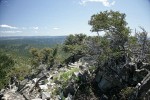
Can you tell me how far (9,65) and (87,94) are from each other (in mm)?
31770

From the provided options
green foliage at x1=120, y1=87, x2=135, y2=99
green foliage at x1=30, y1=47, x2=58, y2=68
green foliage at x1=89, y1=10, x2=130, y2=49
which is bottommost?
green foliage at x1=30, y1=47, x2=58, y2=68

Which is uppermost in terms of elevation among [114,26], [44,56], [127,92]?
[114,26]

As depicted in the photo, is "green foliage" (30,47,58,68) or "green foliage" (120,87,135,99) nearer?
"green foliage" (120,87,135,99)

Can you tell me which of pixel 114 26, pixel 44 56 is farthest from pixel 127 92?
pixel 44 56

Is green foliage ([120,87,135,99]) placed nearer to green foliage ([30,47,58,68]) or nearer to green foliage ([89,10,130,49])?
green foliage ([89,10,130,49])

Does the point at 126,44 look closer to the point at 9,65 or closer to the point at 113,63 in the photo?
the point at 113,63

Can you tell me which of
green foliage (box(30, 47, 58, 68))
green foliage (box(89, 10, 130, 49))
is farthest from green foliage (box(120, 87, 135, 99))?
green foliage (box(30, 47, 58, 68))

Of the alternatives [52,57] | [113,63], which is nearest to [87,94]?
[113,63]

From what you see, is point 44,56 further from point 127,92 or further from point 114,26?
point 127,92

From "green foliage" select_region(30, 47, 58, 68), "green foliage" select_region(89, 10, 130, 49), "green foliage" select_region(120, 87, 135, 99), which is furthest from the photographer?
"green foliage" select_region(30, 47, 58, 68)

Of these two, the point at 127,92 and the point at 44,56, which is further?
the point at 44,56

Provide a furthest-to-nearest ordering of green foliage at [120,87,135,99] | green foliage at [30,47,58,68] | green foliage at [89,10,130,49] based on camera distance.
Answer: green foliage at [30,47,58,68] → green foliage at [89,10,130,49] → green foliage at [120,87,135,99]

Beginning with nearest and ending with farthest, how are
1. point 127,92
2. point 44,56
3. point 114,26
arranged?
point 127,92, point 114,26, point 44,56

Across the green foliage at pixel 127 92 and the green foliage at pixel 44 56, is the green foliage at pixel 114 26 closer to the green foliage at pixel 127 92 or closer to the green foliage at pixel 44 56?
the green foliage at pixel 127 92
